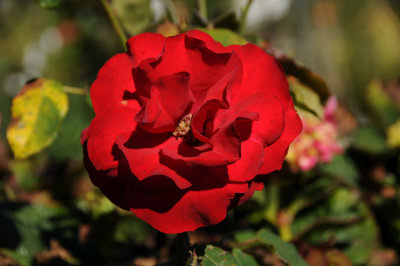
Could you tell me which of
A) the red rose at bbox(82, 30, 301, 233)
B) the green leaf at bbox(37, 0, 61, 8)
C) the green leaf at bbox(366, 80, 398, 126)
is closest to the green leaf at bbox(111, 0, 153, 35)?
the green leaf at bbox(37, 0, 61, 8)

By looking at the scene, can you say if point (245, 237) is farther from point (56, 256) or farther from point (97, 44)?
point (97, 44)

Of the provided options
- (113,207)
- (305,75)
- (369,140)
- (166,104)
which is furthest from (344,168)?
(166,104)

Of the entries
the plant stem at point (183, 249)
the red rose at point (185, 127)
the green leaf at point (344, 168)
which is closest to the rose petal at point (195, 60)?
the red rose at point (185, 127)

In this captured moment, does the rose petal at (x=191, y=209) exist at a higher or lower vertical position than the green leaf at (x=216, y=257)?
higher

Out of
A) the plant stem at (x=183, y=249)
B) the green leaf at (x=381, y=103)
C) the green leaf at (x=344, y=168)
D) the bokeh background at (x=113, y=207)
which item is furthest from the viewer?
the green leaf at (x=381, y=103)

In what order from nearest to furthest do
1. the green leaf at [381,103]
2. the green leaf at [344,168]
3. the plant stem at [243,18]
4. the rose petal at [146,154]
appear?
the rose petal at [146,154], the plant stem at [243,18], the green leaf at [344,168], the green leaf at [381,103]

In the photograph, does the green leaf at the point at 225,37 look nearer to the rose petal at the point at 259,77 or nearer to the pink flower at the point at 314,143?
the rose petal at the point at 259,77
